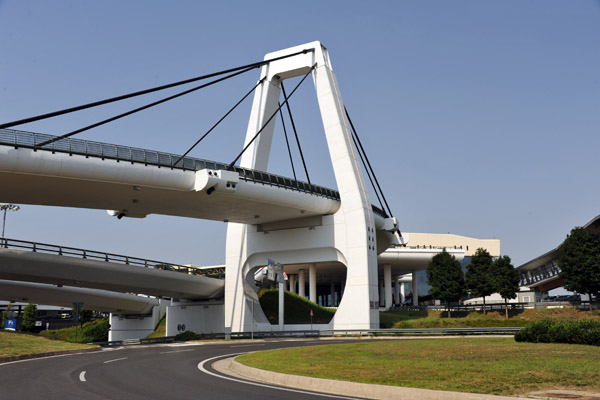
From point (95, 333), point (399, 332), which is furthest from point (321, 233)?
point (95, 333)

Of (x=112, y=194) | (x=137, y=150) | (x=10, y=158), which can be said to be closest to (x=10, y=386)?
(x=10, y=158)

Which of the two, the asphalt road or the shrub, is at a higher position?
the asphalt road

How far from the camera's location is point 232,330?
183ft

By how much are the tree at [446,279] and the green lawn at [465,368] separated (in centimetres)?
4689

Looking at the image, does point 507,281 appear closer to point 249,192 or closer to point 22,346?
point 249,192

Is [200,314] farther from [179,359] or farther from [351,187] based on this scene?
[179,359]

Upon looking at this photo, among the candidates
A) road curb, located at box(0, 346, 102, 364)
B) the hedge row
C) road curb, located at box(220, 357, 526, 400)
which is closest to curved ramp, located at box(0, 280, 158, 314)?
road curb, located at box(0, 346, 102, 364)

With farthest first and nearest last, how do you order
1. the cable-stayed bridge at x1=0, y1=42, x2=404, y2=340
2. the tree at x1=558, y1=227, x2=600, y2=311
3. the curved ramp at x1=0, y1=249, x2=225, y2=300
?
1. the tree at x1=558, y1=227, x2=600, y2=311
2. the curved ramp at x1=0, y1=249, x2=225, y2=300
3. the cable-stayed bridge at x1=0, y1=42, x2=404, y2=340

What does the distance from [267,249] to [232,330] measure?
870cm

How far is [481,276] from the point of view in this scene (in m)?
66.9

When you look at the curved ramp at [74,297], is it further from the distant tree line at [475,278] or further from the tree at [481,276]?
the tree at [481,276]

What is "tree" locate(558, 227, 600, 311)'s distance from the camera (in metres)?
56.9

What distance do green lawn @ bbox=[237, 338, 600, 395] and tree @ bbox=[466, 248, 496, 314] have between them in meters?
46.1

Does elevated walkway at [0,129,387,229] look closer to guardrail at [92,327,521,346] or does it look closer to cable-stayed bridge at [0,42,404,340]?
cable-stayed bridge at [0,42,404,340]
